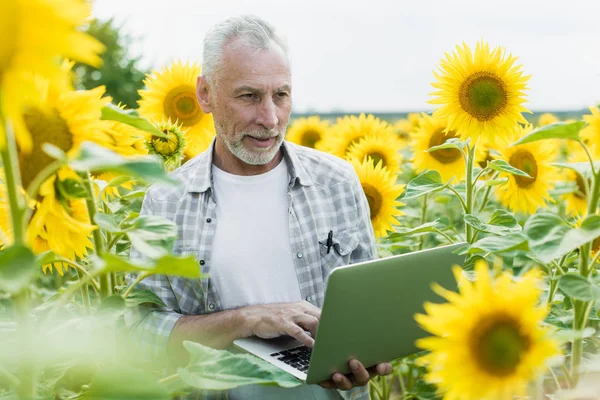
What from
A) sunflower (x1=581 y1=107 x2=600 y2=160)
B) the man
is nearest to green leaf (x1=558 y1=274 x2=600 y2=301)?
sunflower (x1=581 y1=107 x2=600 y2=160)

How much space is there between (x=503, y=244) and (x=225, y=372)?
0.48 metres

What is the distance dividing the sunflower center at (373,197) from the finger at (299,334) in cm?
100

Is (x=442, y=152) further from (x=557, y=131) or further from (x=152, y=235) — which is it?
(x=152, y=235)

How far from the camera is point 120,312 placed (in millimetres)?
962

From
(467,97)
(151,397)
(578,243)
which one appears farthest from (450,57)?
(151,397)

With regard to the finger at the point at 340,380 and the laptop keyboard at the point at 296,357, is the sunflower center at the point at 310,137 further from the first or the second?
the finger at the point at 340,380

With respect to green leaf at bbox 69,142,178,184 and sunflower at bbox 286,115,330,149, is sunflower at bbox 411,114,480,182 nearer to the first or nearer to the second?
sunflower at bbox 286,115,330,149

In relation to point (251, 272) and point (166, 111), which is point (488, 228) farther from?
point (166, 111)

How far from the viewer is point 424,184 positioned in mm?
1909

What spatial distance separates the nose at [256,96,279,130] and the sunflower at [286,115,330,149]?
148cm

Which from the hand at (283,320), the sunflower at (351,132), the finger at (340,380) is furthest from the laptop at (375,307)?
the sunflower at (351,132)

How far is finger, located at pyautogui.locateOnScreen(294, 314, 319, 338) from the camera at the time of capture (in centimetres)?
171

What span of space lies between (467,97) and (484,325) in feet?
3.97

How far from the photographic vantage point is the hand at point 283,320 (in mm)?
1668
